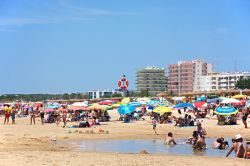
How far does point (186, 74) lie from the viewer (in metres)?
188

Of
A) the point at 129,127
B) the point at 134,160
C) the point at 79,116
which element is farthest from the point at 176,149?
the point at 79,116

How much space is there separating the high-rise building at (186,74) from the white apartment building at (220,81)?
837cm

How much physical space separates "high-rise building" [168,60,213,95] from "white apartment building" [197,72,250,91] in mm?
8368

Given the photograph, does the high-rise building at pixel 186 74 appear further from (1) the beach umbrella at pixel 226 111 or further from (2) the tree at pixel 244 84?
(1) the beach umbrella at pixel 226 111

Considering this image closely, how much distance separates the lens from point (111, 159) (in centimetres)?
1250

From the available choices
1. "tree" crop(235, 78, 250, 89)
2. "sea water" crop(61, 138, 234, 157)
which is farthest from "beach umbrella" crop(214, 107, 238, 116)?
"tree" crop(235, 78, 250, 89)

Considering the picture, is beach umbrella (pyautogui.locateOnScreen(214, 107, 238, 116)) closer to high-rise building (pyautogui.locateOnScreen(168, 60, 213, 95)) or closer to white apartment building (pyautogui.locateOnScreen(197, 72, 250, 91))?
white apartment building (pyautogui.locateOnScreen(197, 72, 250, 91))

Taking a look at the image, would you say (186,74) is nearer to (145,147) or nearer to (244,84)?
(244,84)

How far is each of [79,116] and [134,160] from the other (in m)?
23.5

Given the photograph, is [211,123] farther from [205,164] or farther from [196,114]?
[205,164]

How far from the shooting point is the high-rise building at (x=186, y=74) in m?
186

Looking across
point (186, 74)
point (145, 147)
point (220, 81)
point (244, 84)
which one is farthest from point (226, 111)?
point (186, 74)

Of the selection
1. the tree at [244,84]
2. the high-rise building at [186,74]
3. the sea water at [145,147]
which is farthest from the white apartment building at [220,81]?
the sea water at [145,147]

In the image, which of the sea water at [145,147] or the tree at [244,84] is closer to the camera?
the sea water at [145,147]
